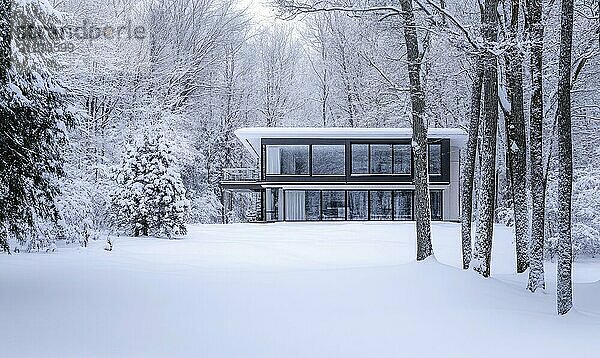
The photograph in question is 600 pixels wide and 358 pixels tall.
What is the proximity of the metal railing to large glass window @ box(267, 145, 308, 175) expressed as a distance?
12.8 feet

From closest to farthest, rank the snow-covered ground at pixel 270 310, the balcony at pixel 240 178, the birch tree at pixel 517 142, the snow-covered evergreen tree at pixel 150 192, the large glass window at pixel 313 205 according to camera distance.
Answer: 1. the snow-covered ground at pixel 270 310
2. the birch tree at pixel 517 142
3. the snow-covered evergreen tree at pixel 150 192
4. the large glass window at pixel 313 205
5. the balcony at pixel 240 178

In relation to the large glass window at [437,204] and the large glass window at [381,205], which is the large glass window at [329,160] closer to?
the large glass window at [381,205]

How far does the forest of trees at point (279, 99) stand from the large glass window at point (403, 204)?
4.12 meters

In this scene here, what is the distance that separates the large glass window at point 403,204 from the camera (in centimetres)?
3194

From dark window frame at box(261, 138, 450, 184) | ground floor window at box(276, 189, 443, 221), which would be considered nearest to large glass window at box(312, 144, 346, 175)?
dark window frame at box(261, 138, 450, 184)

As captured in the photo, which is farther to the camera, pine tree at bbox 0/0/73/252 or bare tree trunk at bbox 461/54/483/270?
bare tree trunk at bbox 461/54/483/270

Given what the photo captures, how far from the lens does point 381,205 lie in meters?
32.1

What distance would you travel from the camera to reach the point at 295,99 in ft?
137

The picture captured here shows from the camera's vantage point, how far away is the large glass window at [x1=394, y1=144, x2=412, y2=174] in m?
31.9

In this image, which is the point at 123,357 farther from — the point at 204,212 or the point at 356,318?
the point at 204,212

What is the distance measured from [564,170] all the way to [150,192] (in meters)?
14.4

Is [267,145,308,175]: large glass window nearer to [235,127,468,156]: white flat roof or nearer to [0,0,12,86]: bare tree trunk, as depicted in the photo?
[235,127,468,156]: white flat roof

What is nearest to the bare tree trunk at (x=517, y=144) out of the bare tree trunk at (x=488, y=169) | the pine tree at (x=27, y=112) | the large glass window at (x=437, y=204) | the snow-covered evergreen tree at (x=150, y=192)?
the bare tree trunk at (x=488, y=169)

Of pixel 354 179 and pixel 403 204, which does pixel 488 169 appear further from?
pixel 403 204
